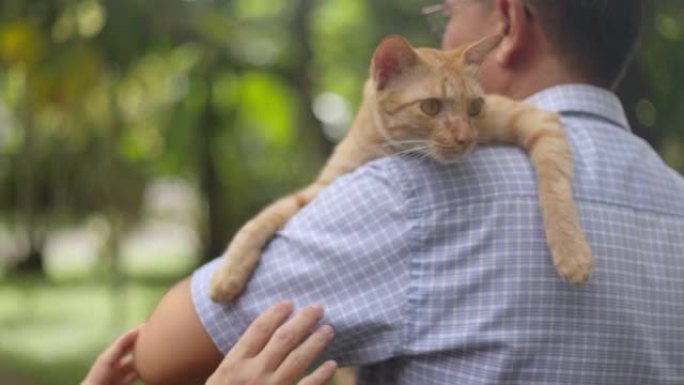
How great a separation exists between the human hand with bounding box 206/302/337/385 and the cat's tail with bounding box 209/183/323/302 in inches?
1.5

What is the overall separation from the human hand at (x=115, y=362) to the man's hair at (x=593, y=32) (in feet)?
1.42

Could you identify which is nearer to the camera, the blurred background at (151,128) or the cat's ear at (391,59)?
the cat's ear at (391,59)

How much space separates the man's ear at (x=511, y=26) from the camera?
85cm

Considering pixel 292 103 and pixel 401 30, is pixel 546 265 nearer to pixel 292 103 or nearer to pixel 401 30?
pixel 401 30

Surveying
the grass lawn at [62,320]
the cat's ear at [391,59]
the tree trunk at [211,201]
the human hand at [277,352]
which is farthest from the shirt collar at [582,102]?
the tree trunk at [211,201]

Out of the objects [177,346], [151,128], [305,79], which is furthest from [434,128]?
[151,128]

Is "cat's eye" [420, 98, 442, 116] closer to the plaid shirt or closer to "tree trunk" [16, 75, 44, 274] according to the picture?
the plaid shirt

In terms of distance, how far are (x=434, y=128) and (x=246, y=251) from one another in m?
0.18

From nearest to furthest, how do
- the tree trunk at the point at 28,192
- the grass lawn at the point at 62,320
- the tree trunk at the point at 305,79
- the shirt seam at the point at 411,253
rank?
the shirt seam at the point at 411,253, the tree trunk at the point at 305,79, the tree trunk at the point at 28,192, the grass lawn at the point at 62,320

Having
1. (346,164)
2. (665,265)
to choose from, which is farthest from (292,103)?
(665,265)

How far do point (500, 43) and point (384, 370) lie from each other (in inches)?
11.5

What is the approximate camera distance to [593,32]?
852 mm

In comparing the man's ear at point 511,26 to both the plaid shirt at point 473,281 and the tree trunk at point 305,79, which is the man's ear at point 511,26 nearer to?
the plaid shirt at point 473,281

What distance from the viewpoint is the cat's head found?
2.68 ft
